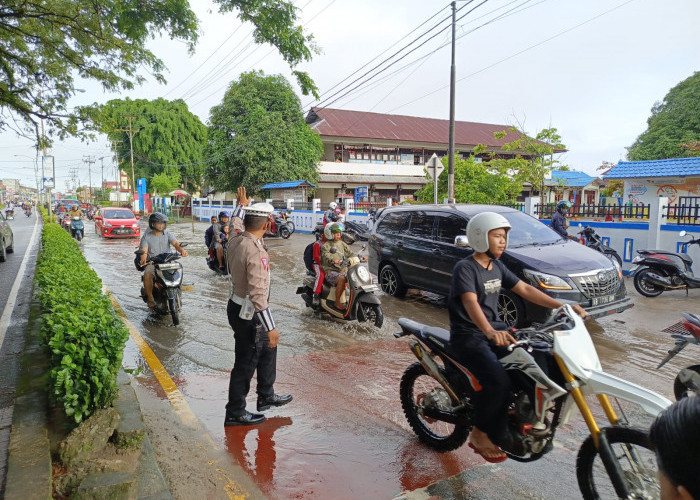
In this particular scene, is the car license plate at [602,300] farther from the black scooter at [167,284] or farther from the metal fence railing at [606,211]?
the metal fence railing at [606,211]

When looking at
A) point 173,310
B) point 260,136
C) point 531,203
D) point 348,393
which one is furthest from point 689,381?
point 260,136

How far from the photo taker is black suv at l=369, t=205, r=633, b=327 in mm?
6582

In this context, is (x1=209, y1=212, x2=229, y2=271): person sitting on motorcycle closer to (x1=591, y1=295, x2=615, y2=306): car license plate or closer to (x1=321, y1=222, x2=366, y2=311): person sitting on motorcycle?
(x1=321, y1=222, x2=366, y2=311): person sitting on motorcycle

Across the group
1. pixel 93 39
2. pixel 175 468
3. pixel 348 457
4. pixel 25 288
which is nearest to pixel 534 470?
pixel 348 457

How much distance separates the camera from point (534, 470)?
11.4 ft

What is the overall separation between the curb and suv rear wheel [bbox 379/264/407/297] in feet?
19.0

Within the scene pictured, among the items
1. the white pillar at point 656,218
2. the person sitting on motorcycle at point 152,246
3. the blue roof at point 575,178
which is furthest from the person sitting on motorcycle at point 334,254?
the blue roof at point 575,178

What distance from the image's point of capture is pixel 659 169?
21969mm

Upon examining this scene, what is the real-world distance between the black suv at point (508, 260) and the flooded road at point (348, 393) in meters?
0.54

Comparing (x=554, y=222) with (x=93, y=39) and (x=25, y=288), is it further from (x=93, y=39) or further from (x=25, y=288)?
(x=25, y=288)

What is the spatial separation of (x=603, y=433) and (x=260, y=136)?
34054 mm

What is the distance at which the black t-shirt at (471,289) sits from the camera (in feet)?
10.6

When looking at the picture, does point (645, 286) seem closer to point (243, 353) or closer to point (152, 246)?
point (243, 353)

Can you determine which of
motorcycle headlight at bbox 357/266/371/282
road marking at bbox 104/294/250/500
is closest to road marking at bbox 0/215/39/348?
road marking at bbox 104/294/250/500
